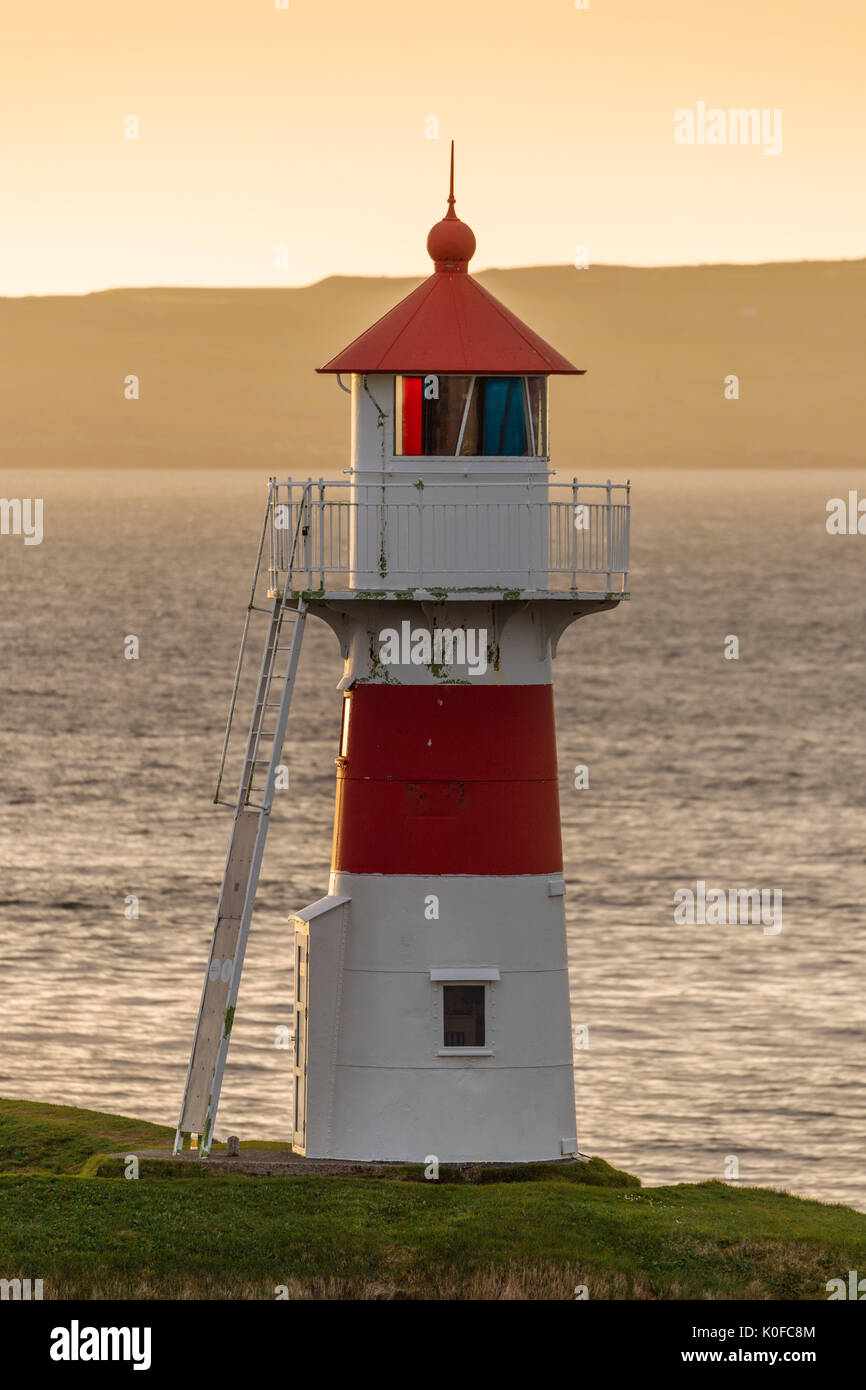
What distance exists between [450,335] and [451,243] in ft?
3.67

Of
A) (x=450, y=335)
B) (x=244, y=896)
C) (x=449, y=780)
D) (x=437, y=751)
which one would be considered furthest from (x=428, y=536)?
(x=244, y=896)

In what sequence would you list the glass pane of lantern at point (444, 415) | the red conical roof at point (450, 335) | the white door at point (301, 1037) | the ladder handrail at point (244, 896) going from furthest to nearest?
the white door at point (301, 1037) → the glass pane of lantern at point (444, 415) → the red conical roof at point (450, 335) → the ladder handrail at point (244, 896)

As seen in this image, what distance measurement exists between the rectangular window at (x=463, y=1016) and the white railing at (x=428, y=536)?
3743 millimetres

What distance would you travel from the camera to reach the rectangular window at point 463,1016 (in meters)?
29.7

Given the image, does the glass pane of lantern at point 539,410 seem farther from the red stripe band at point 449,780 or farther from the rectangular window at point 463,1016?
the rectangular window at point 463,1016

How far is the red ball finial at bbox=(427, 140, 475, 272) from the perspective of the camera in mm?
30188

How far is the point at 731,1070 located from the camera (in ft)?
162

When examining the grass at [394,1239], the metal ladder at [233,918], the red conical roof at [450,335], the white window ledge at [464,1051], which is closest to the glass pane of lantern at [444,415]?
the red conical roof at [450,335]

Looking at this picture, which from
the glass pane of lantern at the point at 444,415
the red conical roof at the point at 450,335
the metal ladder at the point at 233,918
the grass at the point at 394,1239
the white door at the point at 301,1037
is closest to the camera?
the grass at the point at 394,1239

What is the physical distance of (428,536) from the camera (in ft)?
96.4

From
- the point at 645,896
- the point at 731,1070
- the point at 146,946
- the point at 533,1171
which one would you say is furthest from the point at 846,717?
the point at 533,1171

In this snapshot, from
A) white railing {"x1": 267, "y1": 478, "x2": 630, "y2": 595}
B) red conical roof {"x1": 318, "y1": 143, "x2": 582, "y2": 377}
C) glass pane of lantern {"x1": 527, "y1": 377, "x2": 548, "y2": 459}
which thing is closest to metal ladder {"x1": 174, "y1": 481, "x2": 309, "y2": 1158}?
white railing {"x1": 267, "y1": 478, "x2": 630, "y2": 595}

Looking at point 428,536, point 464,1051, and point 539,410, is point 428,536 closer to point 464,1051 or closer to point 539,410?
point 539,410

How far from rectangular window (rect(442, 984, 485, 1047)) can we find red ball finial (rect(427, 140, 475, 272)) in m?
6.76
